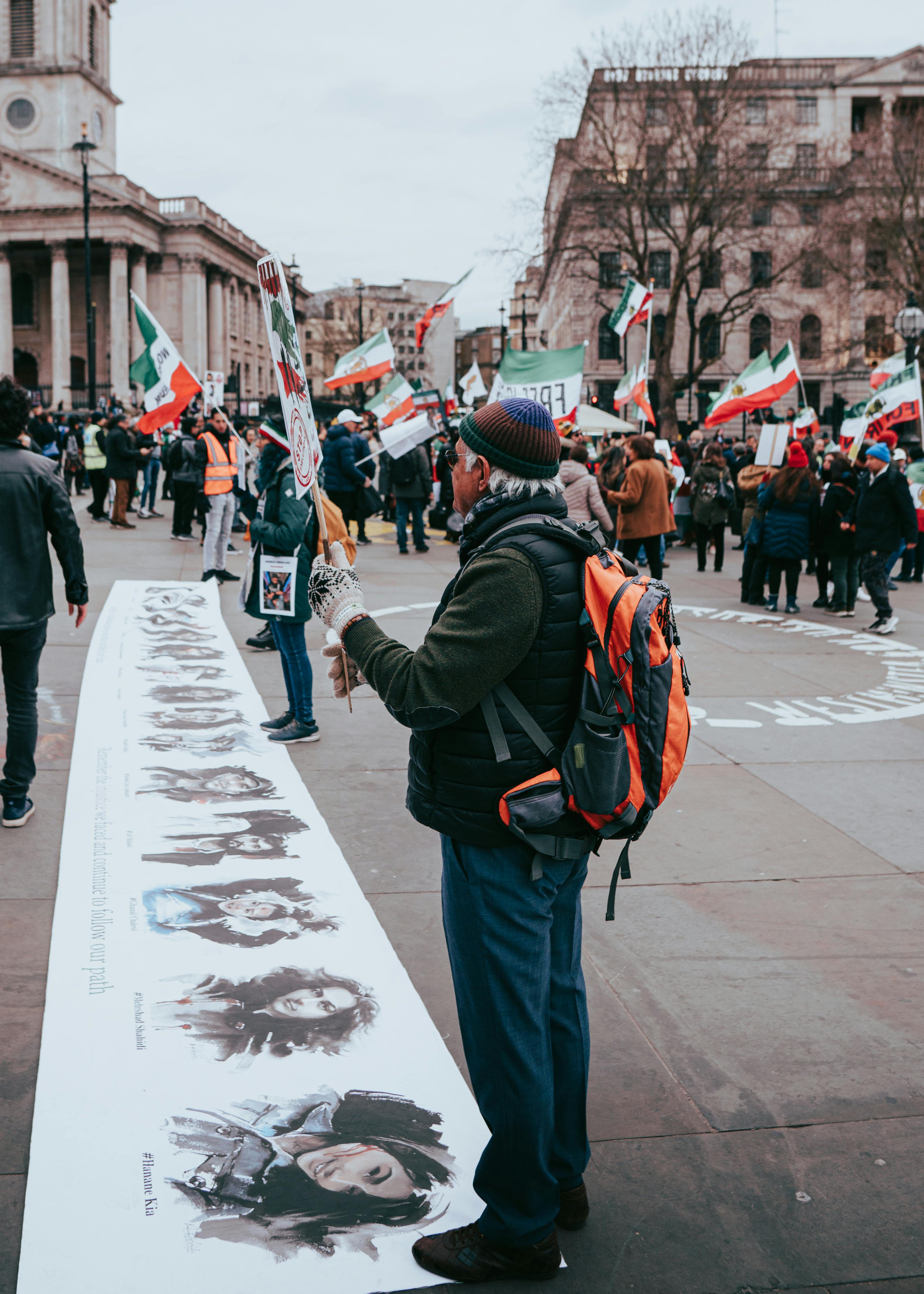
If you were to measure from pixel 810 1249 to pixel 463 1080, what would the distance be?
3.26 ft

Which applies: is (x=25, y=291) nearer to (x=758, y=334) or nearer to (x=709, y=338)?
(x=709, y=338)

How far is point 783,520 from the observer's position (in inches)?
477

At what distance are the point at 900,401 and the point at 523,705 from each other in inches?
553

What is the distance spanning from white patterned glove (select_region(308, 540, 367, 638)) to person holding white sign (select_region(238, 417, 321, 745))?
405 cm

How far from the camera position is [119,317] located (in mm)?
68125

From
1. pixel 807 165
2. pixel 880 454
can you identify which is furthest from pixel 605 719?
pixel 807 165

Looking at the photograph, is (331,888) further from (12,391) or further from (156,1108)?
(12,391)

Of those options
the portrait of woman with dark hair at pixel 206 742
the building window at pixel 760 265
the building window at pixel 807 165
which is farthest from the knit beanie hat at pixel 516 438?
the building window at pixel 760 265

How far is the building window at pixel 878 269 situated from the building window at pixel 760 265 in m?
11.5

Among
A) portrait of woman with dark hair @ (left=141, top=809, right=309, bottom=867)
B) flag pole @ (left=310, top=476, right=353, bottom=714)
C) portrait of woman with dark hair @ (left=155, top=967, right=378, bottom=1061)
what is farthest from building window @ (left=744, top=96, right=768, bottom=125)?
portrait of woman with dark hair @ (left=155, top=967, right=378, bottom=1061)

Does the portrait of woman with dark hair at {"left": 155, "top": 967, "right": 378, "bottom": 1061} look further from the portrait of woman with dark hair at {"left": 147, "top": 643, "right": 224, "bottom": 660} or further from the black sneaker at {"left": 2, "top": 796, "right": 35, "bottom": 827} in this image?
the portrait of woman with dark hair at {"left": 147, "top": 643, "right": 224, "bottom": 660}

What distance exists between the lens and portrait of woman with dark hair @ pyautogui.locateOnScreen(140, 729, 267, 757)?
252 inches

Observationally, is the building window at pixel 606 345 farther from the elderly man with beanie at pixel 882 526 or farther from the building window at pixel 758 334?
the elderly man with beanie at pixel 882 526

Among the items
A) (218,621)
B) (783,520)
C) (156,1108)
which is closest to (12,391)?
(156,1108)
